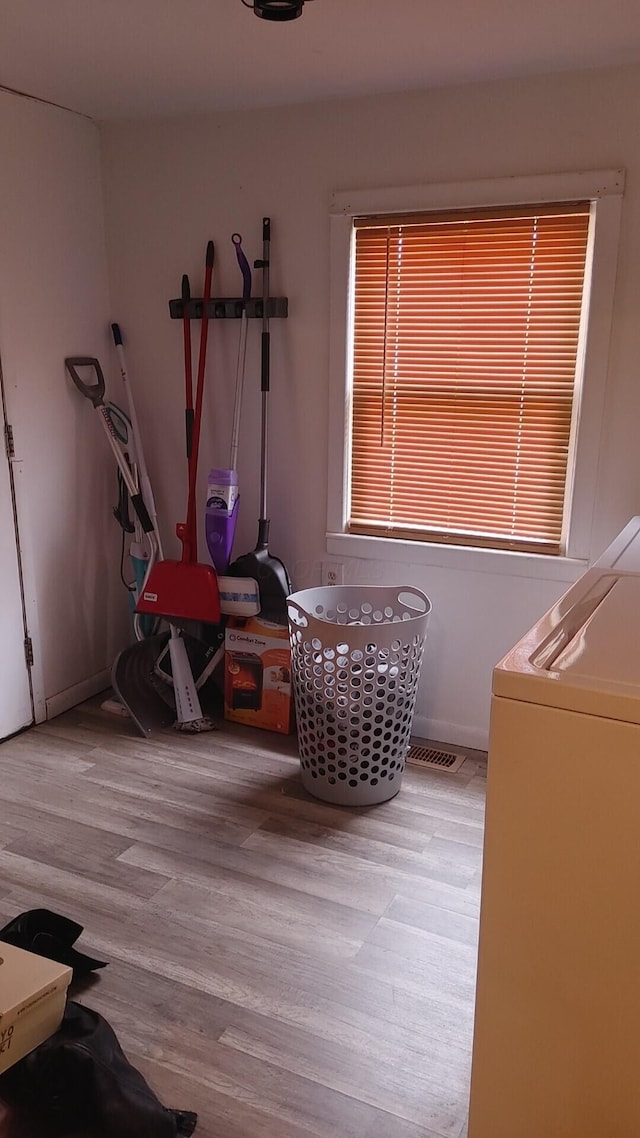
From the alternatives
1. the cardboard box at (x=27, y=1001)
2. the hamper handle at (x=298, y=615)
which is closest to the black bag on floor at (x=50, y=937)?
the cardboard box at (x=27, y=1001)

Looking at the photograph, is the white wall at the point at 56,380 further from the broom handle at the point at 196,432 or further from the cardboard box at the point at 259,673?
the cardboard box at the point at 259,673

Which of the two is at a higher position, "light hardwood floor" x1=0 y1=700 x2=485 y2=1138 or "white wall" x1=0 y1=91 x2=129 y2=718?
"white wall" x1=0 y1=91 x2=129 y2=718

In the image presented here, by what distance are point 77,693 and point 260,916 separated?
5.32 feet

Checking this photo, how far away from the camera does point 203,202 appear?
125 inches

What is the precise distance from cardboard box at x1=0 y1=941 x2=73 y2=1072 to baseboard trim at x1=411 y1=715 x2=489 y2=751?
5.85ft

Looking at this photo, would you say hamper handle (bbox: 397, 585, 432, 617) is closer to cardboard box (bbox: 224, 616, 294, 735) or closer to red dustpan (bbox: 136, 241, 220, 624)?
cardboard box (bbox: 224, 616, 294, 735)

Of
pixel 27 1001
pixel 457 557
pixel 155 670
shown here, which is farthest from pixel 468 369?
pixel 27 1001

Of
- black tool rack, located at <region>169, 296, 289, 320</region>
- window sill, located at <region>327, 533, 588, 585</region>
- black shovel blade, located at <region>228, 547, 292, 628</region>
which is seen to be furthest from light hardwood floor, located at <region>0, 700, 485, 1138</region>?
black tool rack, located at <region>169, 296, 289, 320</region>

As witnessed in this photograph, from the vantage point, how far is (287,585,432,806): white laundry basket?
102 inches

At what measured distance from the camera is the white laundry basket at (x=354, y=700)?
259 cm

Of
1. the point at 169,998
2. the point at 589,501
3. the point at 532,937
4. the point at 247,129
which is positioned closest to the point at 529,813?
the point at 532,937

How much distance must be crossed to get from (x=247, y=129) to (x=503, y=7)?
120 centimetres

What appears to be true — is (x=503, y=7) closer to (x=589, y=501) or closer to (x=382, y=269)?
(x=382, y=269)

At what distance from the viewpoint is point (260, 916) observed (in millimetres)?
2158
